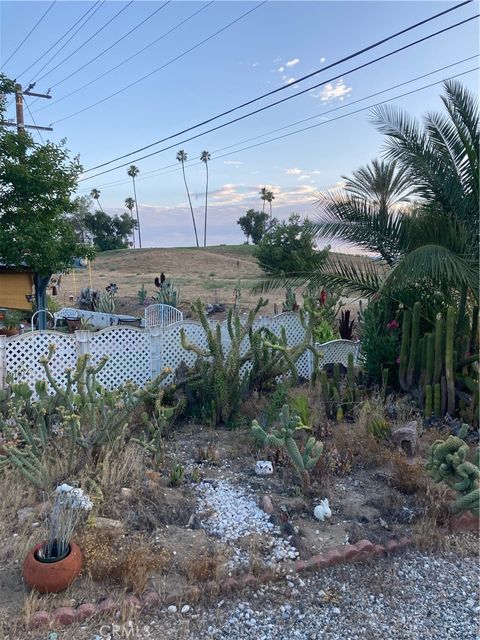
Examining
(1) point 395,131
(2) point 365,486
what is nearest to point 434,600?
(2) point 365,486

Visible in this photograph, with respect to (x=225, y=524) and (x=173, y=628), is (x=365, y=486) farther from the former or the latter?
(x=173, y=628)

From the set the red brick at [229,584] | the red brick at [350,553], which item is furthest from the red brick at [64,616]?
the red brick at [350,553]

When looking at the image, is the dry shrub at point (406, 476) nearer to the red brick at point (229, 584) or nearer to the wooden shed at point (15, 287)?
the red brick at point (229, 584)

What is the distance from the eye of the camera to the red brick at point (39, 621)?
2568 mm

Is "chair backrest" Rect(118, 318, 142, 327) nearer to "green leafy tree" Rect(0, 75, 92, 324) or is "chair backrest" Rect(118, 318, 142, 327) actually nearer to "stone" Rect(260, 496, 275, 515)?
"green leafy tree" Rect(0, 75, 92, 324)

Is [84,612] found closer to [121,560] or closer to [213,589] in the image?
[121,560]

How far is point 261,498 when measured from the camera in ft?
13.2

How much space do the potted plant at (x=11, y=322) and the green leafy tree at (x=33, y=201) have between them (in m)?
1.49

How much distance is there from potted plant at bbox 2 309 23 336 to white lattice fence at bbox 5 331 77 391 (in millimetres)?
4038

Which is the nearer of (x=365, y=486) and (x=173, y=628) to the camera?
(x=173, y=628)

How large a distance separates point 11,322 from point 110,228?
57919 millimetres

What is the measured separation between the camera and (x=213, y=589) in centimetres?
289

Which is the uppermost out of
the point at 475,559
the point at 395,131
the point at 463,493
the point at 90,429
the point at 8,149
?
the point at 8,149

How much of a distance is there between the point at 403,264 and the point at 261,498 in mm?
2894
